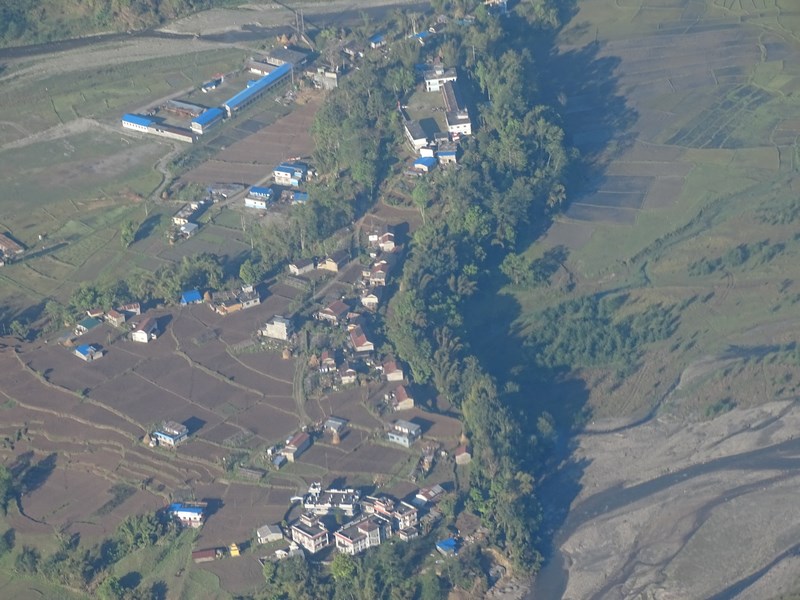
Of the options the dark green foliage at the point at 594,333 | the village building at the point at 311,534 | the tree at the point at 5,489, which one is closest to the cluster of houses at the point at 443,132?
the dark green foliage at the point at 594,333

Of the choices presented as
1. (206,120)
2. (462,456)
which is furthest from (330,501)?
(206,120)

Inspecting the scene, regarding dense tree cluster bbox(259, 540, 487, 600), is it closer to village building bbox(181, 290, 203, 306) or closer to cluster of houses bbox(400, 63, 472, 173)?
village building bbox(181, 290, 203, 306)

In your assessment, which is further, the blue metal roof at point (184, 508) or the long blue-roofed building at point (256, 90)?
the long blue-roofed building at point (256, 90)

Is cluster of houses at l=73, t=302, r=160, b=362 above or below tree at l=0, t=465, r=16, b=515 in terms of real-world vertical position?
above

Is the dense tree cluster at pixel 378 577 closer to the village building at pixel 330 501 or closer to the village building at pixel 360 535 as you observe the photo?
the village building at pixel 360 535

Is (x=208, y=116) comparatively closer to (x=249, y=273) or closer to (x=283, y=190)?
(x=283, y=190)

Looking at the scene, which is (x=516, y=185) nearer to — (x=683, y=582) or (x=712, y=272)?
(x=712, y=272)

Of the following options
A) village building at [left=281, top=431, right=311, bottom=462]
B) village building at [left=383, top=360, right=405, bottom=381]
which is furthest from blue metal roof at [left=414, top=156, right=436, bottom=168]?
village building at [left=281, top=431, right=311, bottom=462]
